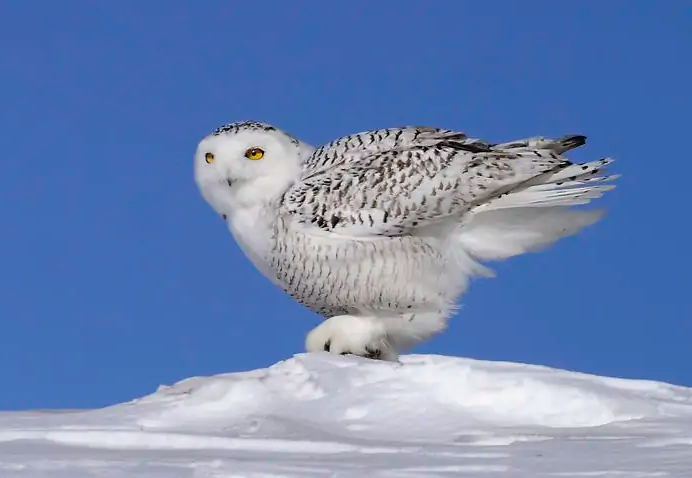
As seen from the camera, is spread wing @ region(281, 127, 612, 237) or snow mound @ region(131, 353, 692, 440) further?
spread wing @ region(281, 127, 612, 237)

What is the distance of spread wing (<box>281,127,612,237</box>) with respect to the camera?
4.82 metres

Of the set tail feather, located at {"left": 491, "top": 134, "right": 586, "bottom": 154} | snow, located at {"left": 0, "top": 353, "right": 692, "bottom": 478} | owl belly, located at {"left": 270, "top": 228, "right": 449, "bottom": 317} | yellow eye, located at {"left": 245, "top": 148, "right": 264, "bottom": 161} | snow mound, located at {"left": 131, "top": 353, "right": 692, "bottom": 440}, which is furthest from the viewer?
tail feather, located at {"left": 491, "top": 134, "right": 586, "bottom": 154}

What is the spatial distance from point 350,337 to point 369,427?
1110 mm

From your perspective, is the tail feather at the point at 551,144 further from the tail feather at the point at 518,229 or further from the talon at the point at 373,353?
the talon at the point at 373,353

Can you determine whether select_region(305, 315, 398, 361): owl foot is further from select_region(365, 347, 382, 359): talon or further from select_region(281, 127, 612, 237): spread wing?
select_region(281, 127, 612, 237): spread wing

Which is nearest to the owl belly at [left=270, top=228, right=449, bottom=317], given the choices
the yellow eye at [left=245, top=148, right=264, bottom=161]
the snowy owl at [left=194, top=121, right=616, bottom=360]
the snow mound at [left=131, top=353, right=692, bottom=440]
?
the snowy owl at [left=194, top=121, right=616, bottom=360]

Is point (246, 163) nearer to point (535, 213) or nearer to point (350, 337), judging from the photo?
point (350, 337)

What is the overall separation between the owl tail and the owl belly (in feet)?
0.92

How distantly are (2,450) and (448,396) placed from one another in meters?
1.53

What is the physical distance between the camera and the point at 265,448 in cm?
323

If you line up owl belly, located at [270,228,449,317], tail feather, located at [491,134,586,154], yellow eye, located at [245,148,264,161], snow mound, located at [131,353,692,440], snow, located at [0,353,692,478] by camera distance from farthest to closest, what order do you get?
tail feather, located at [491,134,586,154] < yellow eye, located at [245,148,264,161] < owl belly, located at [270,228,449,317] < snow mound, located at [131,353,692,440] < snow, located at [0,353,692,478]

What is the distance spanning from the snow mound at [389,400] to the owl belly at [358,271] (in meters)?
0.55

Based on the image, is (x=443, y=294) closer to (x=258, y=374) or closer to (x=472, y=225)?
(x=472, y=225)

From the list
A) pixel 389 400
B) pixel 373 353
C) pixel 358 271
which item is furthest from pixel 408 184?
pixel 389 400
